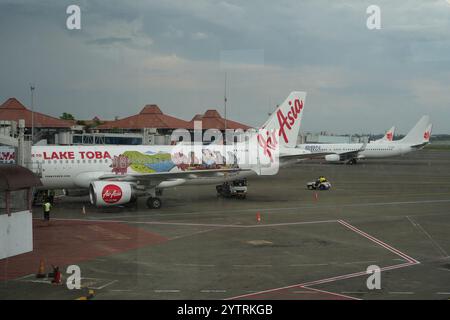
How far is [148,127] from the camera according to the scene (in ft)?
124

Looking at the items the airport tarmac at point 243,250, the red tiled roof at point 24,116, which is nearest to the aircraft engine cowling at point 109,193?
the airport tarmac at point 243,250

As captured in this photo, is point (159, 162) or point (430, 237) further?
point (159, 162)

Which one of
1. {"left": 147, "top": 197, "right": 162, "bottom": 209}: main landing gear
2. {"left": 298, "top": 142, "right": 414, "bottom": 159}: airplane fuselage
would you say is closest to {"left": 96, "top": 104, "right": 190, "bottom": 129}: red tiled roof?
{"left": 147, "top": 197, "right": 162, "bottom": 209}: main landing gear

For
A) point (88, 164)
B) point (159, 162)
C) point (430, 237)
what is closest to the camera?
point (430, 237)

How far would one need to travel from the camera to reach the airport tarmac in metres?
13.1

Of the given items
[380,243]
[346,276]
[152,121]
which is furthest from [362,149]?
[346,276]

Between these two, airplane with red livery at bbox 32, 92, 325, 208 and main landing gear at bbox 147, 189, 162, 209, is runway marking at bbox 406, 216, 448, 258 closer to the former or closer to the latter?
airplane with red livery at bbox 32, 92, 325, 208

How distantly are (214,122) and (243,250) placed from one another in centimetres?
1387

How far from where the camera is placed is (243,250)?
713 inches

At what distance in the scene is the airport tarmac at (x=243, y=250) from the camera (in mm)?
13117

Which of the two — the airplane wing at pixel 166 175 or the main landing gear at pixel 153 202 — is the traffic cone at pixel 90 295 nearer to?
the airplane wing at pixel 166 175

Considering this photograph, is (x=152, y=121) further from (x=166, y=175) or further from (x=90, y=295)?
(x=90, y=295)
